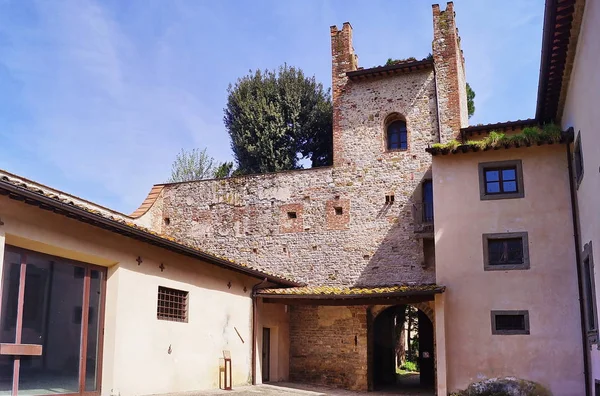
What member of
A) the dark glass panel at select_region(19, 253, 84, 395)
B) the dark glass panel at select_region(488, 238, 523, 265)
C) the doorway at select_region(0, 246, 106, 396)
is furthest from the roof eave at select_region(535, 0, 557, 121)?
the dark glass panel at select_region(19, 253, 84, 395)

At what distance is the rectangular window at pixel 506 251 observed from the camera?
47.3 feet

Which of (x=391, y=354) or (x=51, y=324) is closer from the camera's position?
(x=51, y=324)

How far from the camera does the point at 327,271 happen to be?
19406 mm

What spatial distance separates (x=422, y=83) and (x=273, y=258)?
7.30 metres

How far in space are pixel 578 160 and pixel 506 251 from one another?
288 cm

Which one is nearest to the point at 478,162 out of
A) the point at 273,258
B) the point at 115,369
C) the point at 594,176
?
the point at 594,176

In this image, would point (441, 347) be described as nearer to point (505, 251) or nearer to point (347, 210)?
point (505, 251)

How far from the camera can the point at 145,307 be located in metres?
12.0

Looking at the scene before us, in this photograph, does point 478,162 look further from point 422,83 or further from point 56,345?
point 56,345

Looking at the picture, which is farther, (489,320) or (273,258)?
(273,258)

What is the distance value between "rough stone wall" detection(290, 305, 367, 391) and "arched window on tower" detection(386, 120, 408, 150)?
5.23 metres

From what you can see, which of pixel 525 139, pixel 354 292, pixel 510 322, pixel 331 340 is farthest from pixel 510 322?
pixel 331 340

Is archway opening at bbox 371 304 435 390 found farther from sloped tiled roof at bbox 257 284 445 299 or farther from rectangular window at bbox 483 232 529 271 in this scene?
rectangular window at bbox 483 232 529 271

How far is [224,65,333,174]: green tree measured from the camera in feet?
84.0
